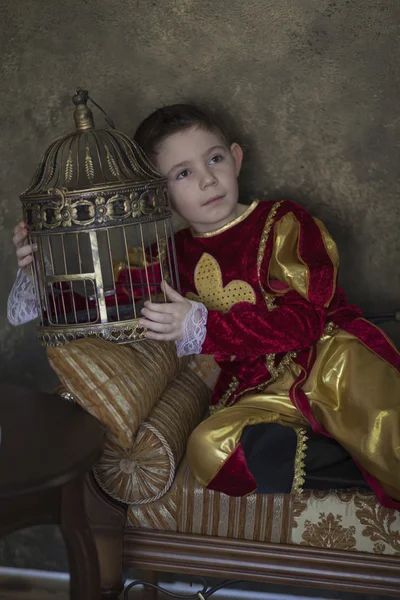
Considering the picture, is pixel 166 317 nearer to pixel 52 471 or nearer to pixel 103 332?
pixel 103 332

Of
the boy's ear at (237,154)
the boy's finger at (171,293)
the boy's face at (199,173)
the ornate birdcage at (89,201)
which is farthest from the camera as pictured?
the boy's ear at (237,154)

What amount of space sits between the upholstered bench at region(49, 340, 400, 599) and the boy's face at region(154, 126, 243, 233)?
0.40 metres

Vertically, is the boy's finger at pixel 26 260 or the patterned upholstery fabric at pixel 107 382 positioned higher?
the boy's finger at pixel 26 260

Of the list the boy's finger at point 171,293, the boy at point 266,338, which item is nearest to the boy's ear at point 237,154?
the boy at point 266,338

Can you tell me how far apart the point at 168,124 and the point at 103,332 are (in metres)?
0.55

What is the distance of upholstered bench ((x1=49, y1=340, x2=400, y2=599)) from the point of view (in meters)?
1.42

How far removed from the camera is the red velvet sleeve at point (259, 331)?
1.54 metres

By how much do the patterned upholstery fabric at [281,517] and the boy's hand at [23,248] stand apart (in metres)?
0.57

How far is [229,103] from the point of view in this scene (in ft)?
6.49

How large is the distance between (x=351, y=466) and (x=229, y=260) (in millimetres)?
552

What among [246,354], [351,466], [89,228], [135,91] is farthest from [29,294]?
[351,466]

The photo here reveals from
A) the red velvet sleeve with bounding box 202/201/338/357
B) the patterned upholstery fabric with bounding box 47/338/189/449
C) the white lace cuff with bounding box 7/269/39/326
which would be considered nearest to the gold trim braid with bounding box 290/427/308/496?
the red velvet sleeve with bounding box 202/201/338/357

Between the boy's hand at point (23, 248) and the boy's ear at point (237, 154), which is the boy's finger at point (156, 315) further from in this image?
the boy's ear at point (237, 154)

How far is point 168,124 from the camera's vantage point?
5.53ft
